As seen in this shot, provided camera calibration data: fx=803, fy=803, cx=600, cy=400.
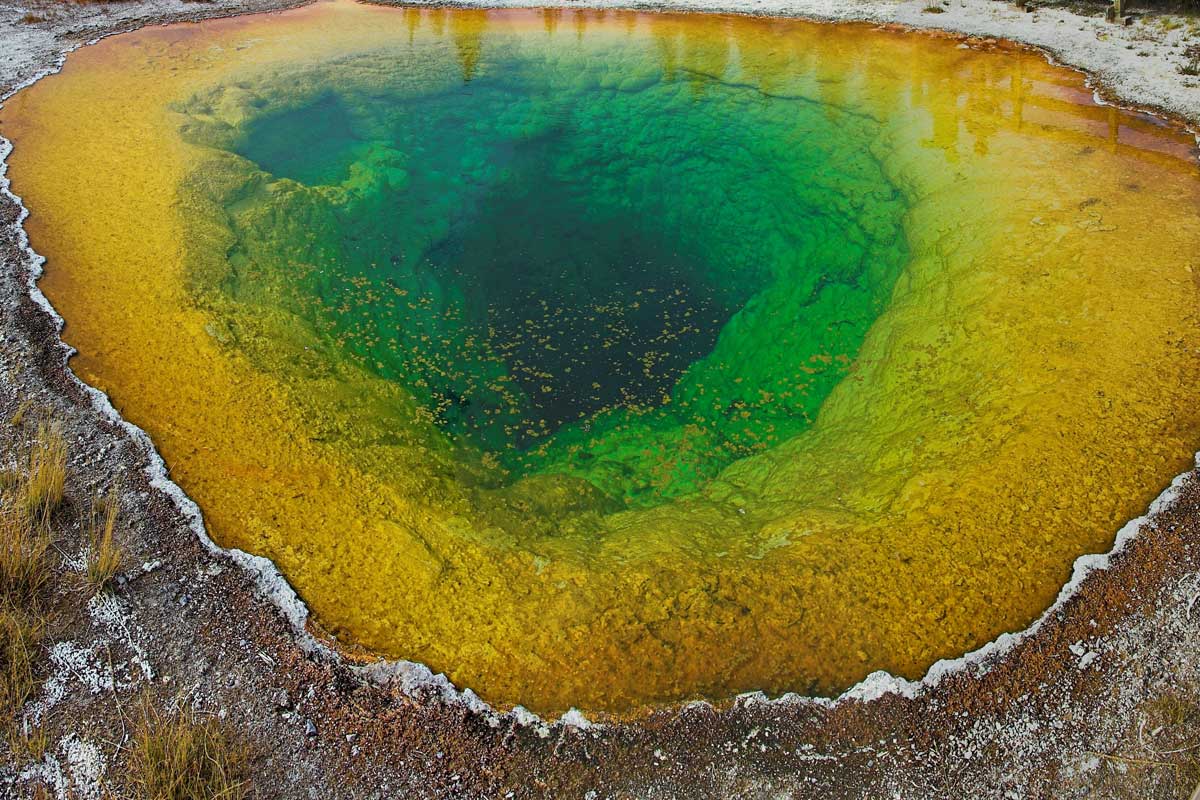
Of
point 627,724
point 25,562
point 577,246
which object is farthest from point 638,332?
point 25,562

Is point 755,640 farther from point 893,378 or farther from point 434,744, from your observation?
point 893,378

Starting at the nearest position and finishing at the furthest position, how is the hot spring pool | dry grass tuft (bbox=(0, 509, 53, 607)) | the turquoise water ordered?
dry grass tuft (bbox=(0, 509, 53, 607))
the hot spring pool
the turquoise water

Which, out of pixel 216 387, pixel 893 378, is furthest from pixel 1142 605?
pixel 216 387

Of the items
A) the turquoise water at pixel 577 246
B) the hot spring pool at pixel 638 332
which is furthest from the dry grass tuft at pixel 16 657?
the turquoise water at pixel 577 246

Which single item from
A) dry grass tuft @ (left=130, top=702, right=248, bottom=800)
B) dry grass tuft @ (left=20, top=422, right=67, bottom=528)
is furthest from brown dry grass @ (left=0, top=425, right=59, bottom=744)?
dry grass tuft @ (left=130, top=702, right=248, bottom=800)

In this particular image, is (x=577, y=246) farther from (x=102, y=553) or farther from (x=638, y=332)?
(x=102, y=553)

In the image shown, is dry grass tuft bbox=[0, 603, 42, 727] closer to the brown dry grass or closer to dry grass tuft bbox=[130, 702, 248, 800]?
the brown dry grass
